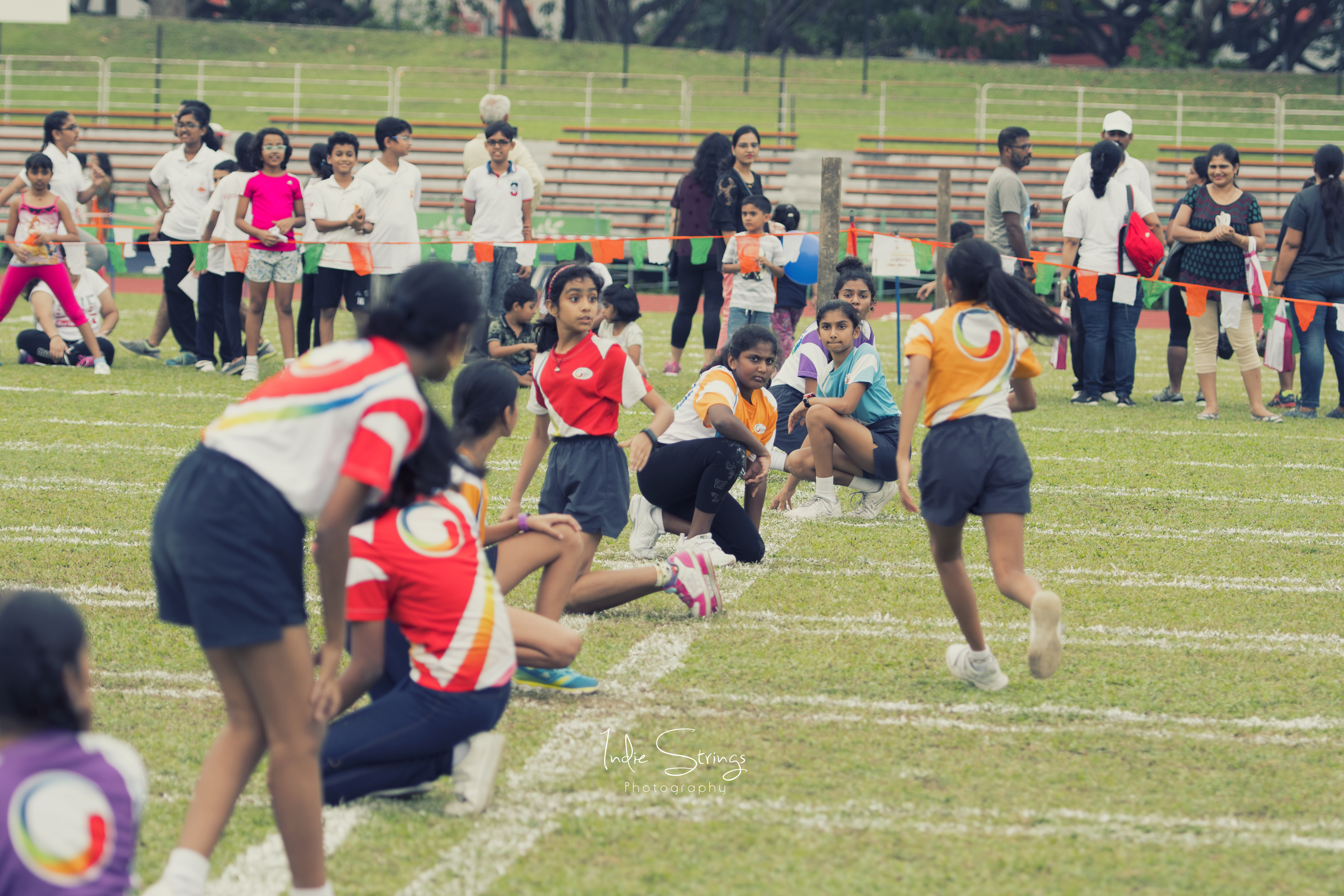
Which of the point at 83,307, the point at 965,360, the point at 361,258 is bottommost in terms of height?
the point at 965,360

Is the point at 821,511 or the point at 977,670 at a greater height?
the point at 821,511

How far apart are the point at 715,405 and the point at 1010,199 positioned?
251 inches

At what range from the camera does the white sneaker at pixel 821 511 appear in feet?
25.5

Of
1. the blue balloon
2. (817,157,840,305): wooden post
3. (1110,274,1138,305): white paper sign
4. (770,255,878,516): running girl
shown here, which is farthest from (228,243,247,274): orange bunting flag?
(1110,274,1138,305): white paper sign

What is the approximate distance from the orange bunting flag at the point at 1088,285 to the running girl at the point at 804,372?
3820 mm

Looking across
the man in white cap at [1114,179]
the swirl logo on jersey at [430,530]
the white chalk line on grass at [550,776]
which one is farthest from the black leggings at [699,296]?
the swirl logo on jersey at [430,530]

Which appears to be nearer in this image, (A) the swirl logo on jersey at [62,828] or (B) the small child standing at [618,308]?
(A) the swirl logo on jersey at [62,828]

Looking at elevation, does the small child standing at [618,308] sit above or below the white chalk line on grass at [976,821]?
above

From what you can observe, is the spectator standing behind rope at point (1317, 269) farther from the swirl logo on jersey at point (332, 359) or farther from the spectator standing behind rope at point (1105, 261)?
the swirl logo on jersey at point (332, 359)

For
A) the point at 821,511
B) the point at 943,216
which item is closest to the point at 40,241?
the point at 821,511

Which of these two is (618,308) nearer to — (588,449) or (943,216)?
(588,449)

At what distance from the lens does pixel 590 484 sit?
5.60 meters

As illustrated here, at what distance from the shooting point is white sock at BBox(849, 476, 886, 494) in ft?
25.8

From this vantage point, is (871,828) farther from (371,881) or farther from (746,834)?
(371,881)
